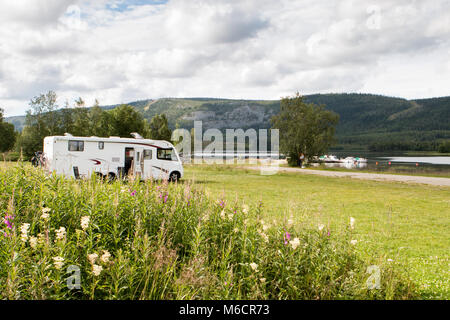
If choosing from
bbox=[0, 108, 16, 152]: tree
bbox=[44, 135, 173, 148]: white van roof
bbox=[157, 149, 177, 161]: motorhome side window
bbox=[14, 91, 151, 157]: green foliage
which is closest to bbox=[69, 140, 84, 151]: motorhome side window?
bbox=[44, 135, 173, 148]: white van roof

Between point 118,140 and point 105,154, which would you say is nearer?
point 105,154

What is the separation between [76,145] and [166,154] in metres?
5.25

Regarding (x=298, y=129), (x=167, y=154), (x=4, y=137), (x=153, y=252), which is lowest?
(x=153, y=252)

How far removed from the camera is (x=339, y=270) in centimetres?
462

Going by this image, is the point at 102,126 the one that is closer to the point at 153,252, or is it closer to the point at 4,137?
the point at 4,137

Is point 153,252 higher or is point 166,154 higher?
point 166,154

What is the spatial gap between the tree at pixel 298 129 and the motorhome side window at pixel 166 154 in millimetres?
27345

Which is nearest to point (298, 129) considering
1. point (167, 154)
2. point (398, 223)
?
point (167, 154)

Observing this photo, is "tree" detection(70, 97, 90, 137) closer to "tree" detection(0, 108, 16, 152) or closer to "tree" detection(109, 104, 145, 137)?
"tree" detection(109, 104, 145, 137)

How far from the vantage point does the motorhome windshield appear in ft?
67.8

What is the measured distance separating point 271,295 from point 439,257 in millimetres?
4911

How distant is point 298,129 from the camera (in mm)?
44938

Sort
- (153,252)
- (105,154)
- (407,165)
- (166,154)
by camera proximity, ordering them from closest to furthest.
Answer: (153,252)
(105,154)
(166,154)
(407,165)
